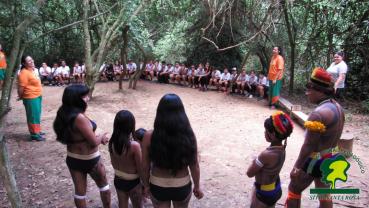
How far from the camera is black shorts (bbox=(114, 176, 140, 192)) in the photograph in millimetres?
3182

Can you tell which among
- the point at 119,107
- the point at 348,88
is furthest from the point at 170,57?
the point at 348,88

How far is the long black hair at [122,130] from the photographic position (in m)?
3.01

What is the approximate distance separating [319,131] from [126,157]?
1.63 m

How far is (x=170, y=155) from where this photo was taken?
262 cm

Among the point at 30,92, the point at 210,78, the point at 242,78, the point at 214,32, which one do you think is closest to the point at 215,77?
the point at 210,78

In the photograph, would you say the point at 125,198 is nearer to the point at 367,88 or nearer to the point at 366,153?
the point at 366,153

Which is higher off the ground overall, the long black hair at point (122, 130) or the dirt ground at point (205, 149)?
the long black hair at point (122, 130)

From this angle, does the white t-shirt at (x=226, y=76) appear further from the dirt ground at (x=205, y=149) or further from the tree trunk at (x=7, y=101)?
the tree trunk at (x=7, y=101)

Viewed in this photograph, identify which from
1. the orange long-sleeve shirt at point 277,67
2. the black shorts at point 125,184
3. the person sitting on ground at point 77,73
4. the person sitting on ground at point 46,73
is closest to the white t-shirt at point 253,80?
the orange long-sleeve shirt at point 277,67

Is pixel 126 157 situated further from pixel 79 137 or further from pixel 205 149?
pixel 205 149

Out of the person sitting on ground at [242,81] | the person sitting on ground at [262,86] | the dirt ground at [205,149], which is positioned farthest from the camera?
the person sitting on ground at [242,81]

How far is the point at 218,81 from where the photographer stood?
40.3 feet

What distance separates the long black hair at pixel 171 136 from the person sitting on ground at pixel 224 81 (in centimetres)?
940

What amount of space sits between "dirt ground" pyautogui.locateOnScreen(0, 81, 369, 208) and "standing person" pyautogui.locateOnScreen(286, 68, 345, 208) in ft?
4.09
